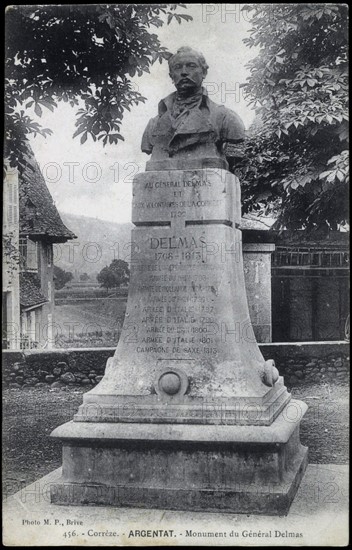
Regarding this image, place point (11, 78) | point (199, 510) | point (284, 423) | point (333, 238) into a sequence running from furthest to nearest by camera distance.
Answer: point (333, 238), point (11, 78), point (284, 423), point (199, 510)

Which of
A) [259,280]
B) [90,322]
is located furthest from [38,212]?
[259,280]

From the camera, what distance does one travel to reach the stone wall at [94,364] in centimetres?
1130

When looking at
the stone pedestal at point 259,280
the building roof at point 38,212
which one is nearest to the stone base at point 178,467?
the building roof at point 38,212

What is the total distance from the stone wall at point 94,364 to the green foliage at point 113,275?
2.33 metres

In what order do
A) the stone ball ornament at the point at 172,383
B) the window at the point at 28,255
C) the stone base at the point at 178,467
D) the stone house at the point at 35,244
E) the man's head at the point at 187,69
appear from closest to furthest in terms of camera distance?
the stone base at the point at 178,467
the stone ball ornament at the point at 172,383
the man's head at the point at 187,69
the stone house at the point at 35,244
the window at the point at 28,255

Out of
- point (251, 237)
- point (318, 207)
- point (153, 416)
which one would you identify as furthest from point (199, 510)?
point (251, 237)

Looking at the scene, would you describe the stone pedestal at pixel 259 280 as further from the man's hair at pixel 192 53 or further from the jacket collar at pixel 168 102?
the man's hair at pixel 192 53

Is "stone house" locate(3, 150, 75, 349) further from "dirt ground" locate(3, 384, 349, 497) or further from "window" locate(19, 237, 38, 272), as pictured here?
"dirt ground" locate(3, 384, 349, 497)

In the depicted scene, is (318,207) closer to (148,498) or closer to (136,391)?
(136,391)

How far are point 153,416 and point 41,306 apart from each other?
4.14 meters

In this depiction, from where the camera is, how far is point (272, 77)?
399 inches

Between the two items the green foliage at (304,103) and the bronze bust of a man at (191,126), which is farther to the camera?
the green foliage at (304,103)

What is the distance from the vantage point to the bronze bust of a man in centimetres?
661

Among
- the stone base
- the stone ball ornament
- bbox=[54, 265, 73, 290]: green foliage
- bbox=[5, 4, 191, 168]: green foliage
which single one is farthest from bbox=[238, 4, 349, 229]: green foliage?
the stone base
